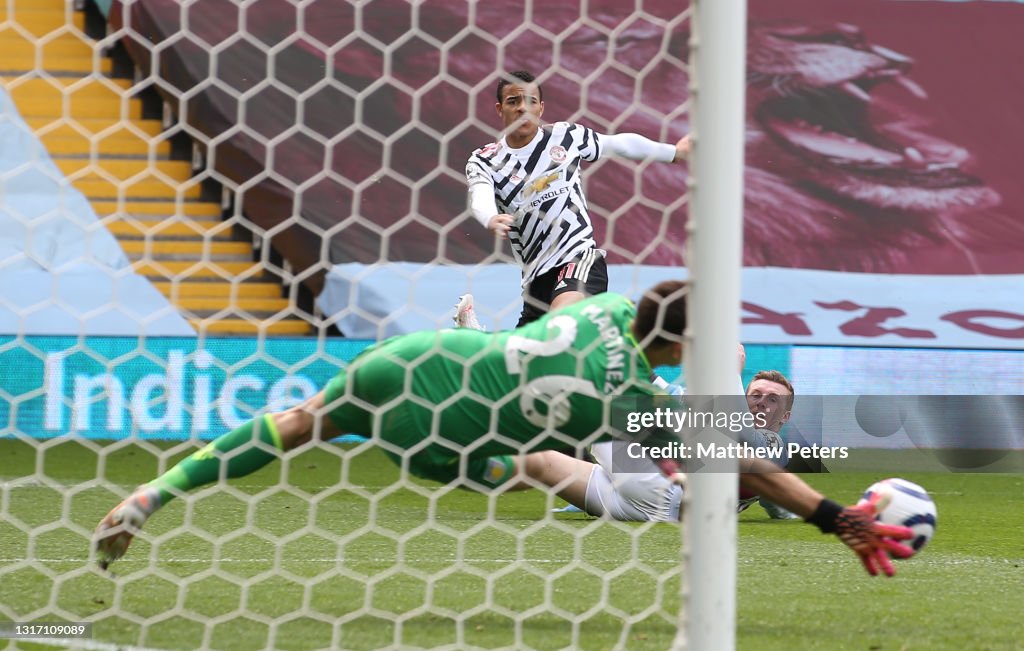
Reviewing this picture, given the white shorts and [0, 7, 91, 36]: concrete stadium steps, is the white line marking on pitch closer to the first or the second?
the white shorts

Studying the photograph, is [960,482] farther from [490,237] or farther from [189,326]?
[189,326]

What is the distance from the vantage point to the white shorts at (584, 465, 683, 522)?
4605 mm

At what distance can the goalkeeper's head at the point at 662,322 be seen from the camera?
2.87 meters

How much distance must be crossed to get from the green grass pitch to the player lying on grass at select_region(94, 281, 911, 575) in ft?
0.45

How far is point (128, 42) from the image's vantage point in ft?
28.3

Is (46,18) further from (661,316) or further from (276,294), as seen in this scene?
(661,316)

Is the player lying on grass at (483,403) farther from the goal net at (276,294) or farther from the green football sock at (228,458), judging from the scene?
the goal net at (276,294)

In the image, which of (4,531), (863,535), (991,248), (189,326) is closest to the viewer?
(863,535)

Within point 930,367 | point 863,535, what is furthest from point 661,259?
point 863,535

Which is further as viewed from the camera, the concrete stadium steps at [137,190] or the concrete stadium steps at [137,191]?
the concrete stadium steps at [137,190]

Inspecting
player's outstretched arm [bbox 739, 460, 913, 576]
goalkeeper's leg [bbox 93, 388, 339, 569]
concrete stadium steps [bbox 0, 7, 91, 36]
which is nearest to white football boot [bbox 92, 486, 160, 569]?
goalkeeper's leg [bbox 93, 388, 339, 569]

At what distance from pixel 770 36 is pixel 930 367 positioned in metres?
4.40

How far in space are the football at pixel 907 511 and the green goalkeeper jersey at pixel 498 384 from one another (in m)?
0.61

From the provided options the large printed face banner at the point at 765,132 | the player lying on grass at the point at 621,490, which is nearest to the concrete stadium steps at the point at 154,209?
the large printed face banner at the point at 765,132
